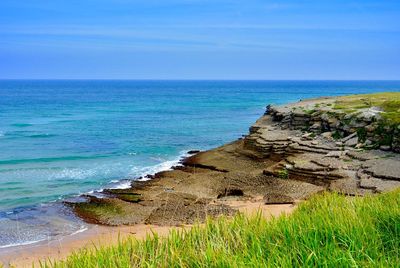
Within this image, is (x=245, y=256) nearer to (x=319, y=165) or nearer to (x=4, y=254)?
(x=4, y=254)

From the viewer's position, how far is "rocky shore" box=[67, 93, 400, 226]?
1911 centimetres

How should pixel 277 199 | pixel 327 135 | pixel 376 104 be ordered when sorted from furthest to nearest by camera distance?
pixel 376 104
pixel 327 135
pixel 277 199

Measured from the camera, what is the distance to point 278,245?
25.4ft

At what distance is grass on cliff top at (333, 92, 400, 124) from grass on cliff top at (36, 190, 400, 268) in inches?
655

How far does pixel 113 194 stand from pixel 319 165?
9.12 meters

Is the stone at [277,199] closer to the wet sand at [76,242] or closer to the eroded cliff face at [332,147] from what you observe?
the wet sand at [76,242]

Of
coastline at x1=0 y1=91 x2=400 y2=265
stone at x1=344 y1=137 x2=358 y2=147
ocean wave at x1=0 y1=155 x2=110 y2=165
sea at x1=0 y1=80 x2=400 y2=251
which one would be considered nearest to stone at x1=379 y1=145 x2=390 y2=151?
coastline at x1=0 y1=91 x2=400 y2=265

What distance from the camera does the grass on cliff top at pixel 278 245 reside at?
705 cm

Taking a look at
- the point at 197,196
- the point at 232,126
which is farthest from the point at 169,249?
the point at 232,126

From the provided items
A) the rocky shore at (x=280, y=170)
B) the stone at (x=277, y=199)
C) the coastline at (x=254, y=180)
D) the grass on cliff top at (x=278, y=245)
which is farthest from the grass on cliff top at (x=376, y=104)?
the grass on cliff top at (x=278, y=245)

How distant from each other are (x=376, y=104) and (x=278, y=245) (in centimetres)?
2314

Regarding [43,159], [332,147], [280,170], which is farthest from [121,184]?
[332,147]

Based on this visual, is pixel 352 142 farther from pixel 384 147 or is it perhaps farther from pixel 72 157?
pixel 72 157

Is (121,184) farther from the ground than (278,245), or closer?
closer
